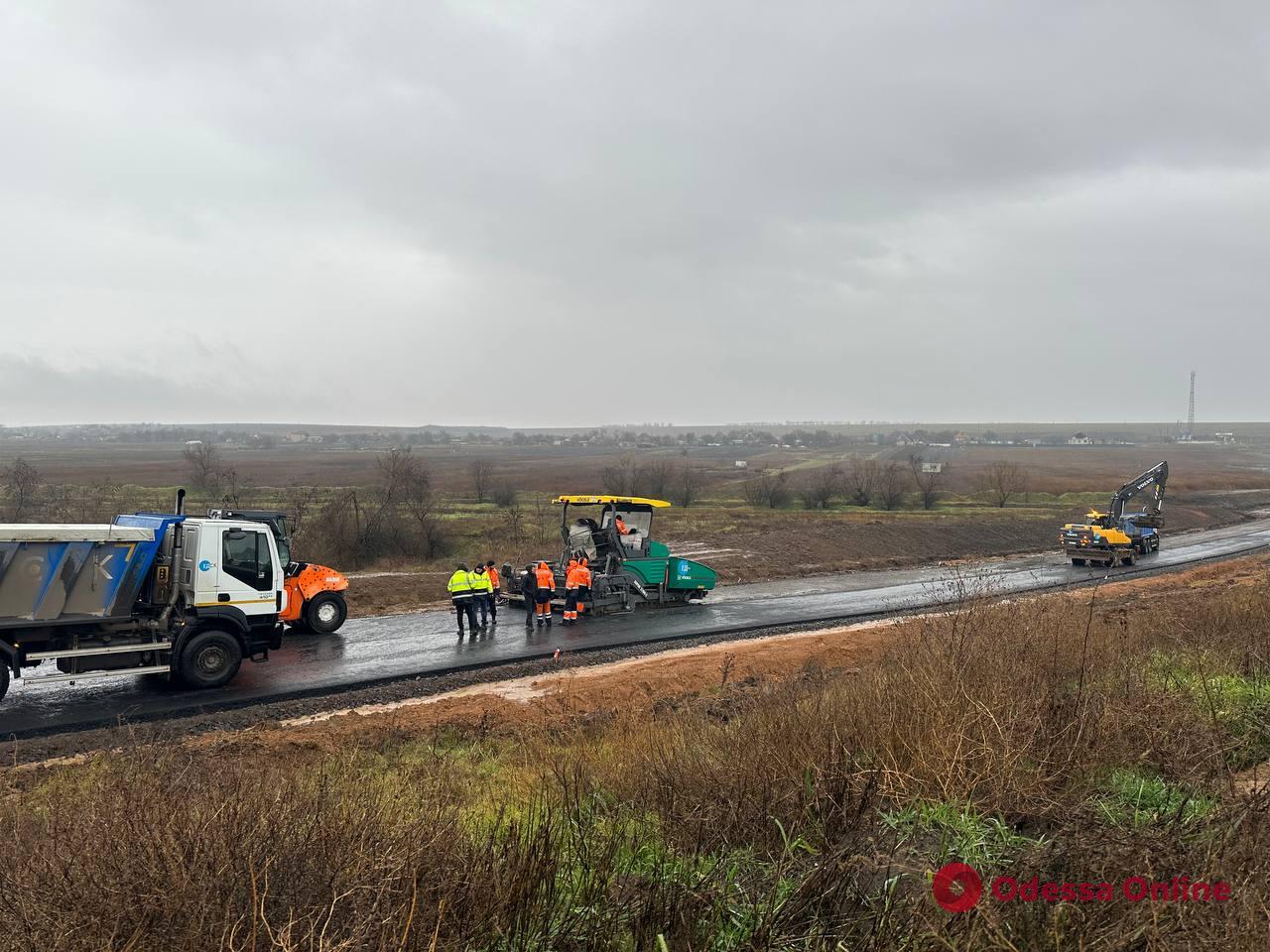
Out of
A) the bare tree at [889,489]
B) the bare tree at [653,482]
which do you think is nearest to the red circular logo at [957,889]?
the bare tree at [653,482]

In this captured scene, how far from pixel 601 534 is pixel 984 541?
25120mm

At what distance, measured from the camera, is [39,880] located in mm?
3387

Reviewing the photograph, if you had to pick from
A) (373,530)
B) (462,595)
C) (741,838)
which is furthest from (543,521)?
(741,838)

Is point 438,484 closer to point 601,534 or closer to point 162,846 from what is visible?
point 601,534

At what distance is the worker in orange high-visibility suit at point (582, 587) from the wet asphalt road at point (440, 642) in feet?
1.99

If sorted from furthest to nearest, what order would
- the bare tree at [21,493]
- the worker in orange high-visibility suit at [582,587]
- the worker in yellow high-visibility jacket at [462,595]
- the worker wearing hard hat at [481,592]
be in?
the bare tree at [21,493] → the worker in orange high-visibility suit at [582,587] → the worker wearing hard hat at [481,592] → the worker in yellow high-visibility jacket at [462,595]

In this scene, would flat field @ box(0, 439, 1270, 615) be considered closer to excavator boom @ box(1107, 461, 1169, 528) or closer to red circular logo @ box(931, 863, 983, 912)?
excavator boom @ box(1107, 461, 1169, 528)

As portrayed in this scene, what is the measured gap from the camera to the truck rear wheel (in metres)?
16.4

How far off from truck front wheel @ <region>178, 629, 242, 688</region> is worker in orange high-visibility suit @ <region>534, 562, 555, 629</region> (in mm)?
6666

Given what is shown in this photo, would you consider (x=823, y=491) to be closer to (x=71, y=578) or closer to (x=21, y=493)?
(x=21, y=493)

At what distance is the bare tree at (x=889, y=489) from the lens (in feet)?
179

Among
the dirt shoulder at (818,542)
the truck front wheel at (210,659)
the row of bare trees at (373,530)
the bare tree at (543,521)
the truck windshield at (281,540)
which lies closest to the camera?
the truck front wheel at (210,659)

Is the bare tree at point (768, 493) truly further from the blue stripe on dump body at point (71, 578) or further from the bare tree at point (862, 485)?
the blue stripe on dump body at point (71, 578)

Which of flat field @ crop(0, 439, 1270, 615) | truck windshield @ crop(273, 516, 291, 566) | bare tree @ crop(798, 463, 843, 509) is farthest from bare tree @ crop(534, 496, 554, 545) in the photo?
Answer: bare tree @ crop(798, 463, 843, 509)
